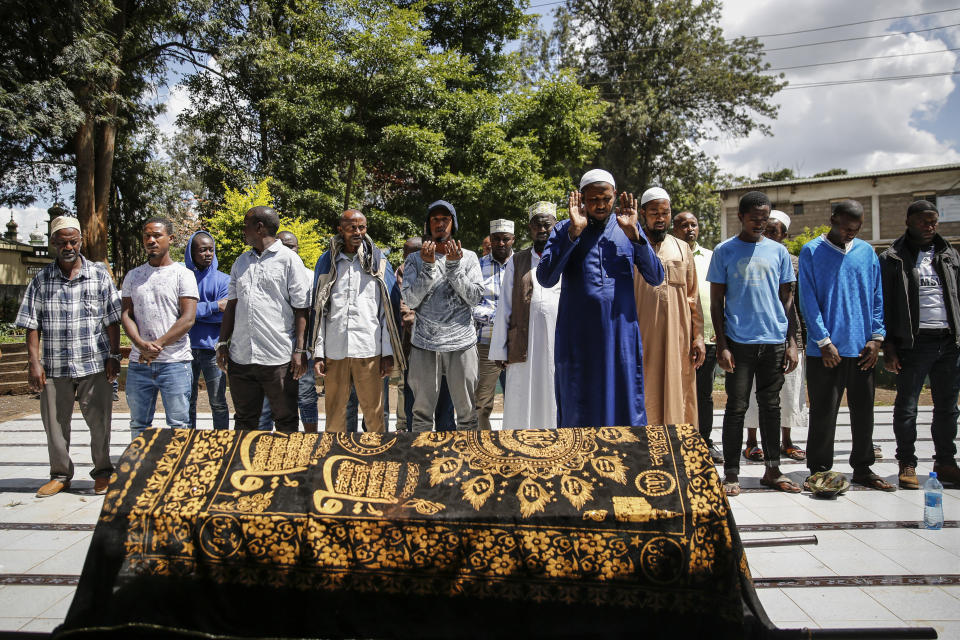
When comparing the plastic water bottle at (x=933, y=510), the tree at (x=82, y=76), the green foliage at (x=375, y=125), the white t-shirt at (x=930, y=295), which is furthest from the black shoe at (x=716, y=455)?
the tree at (x=82, y=76)

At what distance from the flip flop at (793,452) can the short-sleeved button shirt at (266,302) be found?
13.9 feet

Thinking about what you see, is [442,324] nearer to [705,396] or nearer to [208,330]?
[208,330]

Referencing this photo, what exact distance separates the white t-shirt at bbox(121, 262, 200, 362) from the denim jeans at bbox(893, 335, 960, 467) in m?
5.26

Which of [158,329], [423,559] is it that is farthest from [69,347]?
[423,559]

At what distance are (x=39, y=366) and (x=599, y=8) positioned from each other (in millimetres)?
23816

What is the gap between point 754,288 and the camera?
4.19 m

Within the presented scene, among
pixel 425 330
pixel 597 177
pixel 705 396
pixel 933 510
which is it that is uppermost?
pixel 597 177

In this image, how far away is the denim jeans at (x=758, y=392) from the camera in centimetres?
421

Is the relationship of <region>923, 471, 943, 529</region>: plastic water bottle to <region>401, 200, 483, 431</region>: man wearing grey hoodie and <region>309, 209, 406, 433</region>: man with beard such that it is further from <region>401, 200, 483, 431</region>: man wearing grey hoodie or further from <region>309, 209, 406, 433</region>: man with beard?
<region>309, 209, 406, 433</region>: man with beard

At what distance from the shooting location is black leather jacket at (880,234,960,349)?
170 inches

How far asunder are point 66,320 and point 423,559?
12.1ft

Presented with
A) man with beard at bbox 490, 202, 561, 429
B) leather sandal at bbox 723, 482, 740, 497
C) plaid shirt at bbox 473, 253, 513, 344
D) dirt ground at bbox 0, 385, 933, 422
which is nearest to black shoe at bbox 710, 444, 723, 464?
leather sandal at bbox 723, 482, 740, 497

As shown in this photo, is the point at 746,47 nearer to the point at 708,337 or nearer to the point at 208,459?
the point at 708,337

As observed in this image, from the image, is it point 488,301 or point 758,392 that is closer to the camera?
point 758,392
